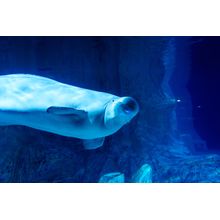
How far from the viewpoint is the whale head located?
14.6 feet

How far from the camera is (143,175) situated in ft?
17.5

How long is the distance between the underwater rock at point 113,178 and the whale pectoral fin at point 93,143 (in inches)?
22.1

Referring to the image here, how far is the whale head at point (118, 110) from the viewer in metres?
4.44

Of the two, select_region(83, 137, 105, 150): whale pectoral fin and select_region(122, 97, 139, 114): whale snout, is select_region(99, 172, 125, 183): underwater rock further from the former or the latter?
select_region(122, 97, 139, 114): whale snout

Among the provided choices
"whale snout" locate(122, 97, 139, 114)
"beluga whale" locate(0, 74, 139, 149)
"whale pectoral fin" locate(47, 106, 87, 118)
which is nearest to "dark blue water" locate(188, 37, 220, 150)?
"whale snout" locate(122, 97, 139, 114)

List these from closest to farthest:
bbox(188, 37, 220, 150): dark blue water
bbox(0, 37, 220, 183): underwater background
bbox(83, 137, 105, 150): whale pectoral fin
Answer: bbox(83, 137, 105, 150): whale pectoral fin < bbox(0, 37, 220, 183): underwater background < bbox(188, 37, 220, 150): dark blue water

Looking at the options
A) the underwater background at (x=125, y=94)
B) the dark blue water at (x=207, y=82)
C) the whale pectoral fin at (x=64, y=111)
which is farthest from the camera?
the dark blue water at (x=207, y=82)

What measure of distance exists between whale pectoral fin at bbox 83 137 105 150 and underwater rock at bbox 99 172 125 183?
562 millimetres

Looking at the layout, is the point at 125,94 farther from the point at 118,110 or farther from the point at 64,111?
the point at 64,111

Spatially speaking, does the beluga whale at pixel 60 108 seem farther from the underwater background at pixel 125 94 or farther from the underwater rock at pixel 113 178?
the underwater rock at pixel 113 178

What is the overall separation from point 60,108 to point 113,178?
1690mm

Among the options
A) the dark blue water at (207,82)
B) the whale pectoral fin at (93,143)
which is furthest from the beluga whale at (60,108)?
the dark blue water at (207,82)
